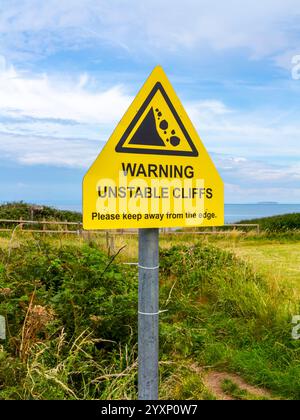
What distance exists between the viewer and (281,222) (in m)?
23.2

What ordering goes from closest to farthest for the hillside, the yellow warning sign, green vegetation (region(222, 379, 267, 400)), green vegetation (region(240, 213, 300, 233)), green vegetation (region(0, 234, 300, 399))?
the yellow warning sign, green vegetation (region(0, 234, 300, 399)), green vegetation (region(222, 379, 267, 400)), green vegetation (region(240, 213, 300, 233)), the hillside

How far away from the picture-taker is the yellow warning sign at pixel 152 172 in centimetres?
247

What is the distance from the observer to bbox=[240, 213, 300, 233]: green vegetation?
21.9 m

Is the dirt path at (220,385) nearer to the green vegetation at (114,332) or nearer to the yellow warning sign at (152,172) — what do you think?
the green vegetation at (114,332)

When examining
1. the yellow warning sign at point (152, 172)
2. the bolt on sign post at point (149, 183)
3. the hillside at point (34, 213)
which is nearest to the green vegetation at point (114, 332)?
the bolt on sign post at point (149, 183)

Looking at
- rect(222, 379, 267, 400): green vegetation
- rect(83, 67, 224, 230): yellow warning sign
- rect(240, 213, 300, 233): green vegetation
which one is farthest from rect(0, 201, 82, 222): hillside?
rect(83, 67, 224, 230): yellow warning sign

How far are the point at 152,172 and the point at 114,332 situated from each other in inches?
89.4

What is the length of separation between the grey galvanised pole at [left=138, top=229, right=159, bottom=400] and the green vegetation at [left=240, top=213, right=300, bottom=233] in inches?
764

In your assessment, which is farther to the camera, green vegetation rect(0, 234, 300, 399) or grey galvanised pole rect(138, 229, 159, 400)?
green vegetation rect(0, 234, 300, 399)

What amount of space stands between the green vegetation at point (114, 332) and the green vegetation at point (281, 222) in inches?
615

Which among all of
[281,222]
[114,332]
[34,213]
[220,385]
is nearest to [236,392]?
[220,385]

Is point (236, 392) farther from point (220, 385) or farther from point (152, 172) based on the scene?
point (152, 172)

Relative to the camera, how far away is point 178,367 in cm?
421

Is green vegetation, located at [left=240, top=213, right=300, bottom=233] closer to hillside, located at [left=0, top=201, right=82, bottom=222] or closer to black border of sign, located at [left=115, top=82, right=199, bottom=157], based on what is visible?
hillside, located at [left=0, top=201, right=82, bottom=222]
